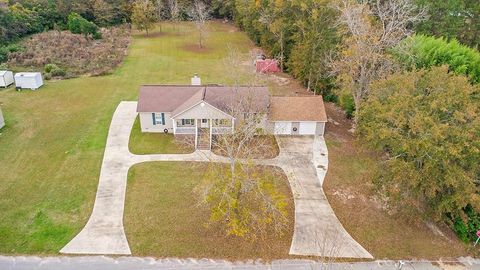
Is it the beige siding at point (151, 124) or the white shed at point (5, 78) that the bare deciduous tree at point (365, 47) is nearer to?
the beige siding at point (151, 124)

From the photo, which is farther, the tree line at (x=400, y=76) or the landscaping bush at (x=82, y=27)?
the landscaping bush at (x=82, y=27)

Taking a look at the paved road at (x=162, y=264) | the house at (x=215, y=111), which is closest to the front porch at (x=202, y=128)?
the house at (x=215, y=111)

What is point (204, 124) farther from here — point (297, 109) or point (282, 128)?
point (297, 109)

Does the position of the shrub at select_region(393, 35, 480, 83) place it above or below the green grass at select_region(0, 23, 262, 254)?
above

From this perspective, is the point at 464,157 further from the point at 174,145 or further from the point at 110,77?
the point at 110,77

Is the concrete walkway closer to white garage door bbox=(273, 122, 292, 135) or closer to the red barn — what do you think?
white garage door bbox=(273, 122, 292, 135)

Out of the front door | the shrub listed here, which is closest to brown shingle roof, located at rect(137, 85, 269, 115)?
the front door

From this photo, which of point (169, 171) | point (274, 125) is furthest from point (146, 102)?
point (274, 125)
